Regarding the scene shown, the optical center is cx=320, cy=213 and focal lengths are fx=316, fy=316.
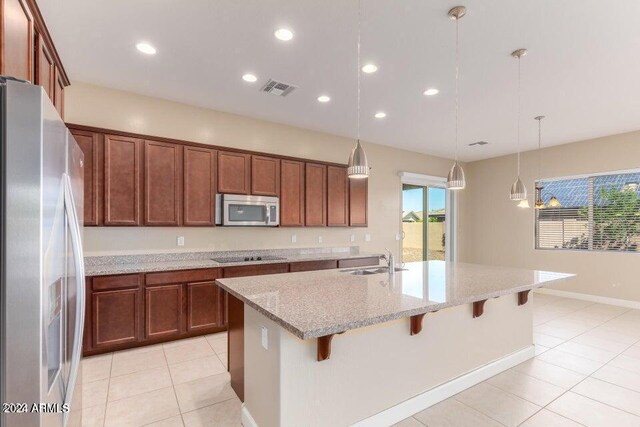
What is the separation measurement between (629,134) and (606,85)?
2672 mm

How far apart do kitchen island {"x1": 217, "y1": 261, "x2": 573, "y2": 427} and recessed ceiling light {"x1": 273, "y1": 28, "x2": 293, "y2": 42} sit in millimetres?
2058

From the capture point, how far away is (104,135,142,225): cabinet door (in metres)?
3.50

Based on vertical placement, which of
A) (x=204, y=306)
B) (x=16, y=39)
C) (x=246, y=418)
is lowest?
(x=246, y=418)

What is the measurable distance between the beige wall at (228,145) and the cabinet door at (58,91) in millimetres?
252

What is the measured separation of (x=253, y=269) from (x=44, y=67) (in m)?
2.82

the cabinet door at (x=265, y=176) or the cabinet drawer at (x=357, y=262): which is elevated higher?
the cabinet door at (x=265, y=176)

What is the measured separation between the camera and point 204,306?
149 inches

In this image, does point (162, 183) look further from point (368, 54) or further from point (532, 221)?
point (532, 221)

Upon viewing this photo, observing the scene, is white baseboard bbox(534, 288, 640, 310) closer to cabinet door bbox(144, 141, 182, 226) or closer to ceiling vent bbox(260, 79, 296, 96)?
ceiling vent bbox(260, 79, 296, 96)

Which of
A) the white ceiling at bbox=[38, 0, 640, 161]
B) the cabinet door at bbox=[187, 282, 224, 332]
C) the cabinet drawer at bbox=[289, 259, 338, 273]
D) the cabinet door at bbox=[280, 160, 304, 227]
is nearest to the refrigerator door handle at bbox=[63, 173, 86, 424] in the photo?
the white ceiling at bbox=[38, 0, 640, 161]

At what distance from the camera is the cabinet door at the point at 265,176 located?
4500 mm

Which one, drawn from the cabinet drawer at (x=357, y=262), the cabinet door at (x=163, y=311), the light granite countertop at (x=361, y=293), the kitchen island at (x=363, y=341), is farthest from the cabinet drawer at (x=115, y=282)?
the cabinet drawer at (x=357, y=262)

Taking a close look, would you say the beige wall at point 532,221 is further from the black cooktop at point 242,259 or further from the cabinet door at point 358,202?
the black cooktop at point 242,259

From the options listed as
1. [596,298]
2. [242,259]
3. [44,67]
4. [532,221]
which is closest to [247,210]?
[242,259]
